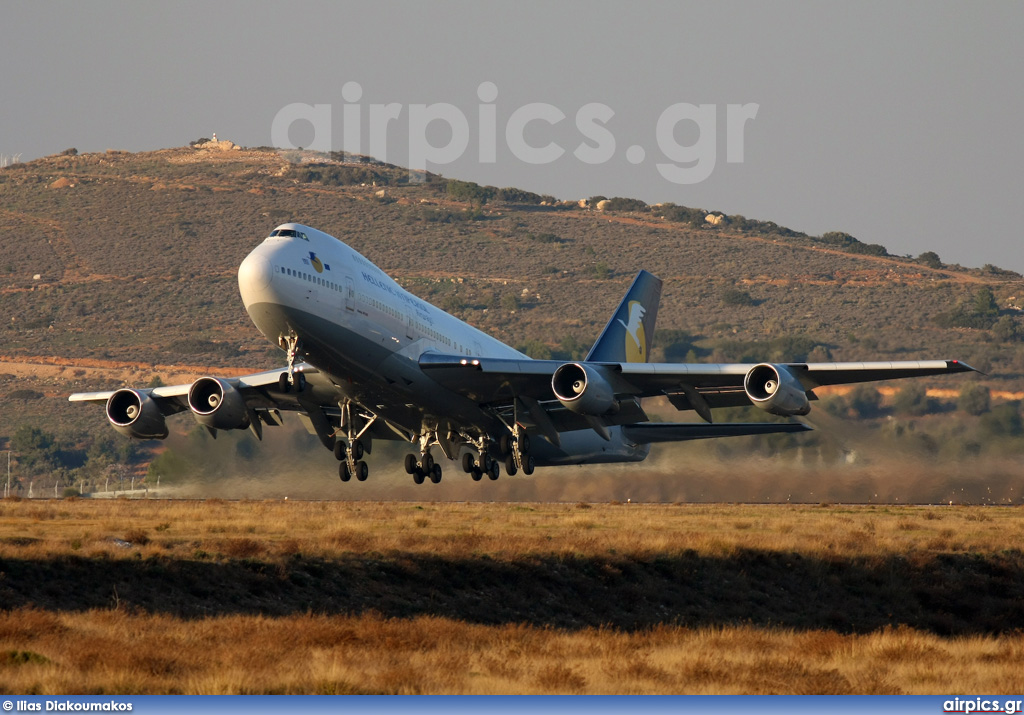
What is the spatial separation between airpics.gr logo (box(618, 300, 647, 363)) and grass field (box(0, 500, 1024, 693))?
818cm

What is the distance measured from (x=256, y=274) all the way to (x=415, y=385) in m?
7.19

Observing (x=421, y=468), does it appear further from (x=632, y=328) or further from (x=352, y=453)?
(x=632, y=328)

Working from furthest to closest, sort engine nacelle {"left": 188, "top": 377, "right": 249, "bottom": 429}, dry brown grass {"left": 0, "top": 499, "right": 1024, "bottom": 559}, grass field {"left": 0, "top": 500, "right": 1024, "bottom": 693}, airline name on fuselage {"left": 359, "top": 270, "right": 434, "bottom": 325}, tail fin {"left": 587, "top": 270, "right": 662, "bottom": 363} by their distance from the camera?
tail fin {"left": 587, "top": 270, "right": 662, "bottom": 363} < dry brown grass {"left": 0, "top": 499, "right": 1024, "bottom": 559} < engine nacelle {"left": 188, "top": 377, "right": 249, "bottom": 429} < airline name on fuselage {"left": 359, "top": 270, "right": 434, "bottom": 325} < grass field {"left": 0, "top": 500, "right": 1024, "bottom": 693}

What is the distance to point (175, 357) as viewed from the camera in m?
155

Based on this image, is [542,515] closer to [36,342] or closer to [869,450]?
[869,450]

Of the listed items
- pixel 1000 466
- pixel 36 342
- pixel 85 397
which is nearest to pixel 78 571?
pixel 85 397

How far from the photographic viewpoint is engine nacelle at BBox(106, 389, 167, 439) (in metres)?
44.3

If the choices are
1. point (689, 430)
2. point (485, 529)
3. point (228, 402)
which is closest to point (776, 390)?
point (689, 430)

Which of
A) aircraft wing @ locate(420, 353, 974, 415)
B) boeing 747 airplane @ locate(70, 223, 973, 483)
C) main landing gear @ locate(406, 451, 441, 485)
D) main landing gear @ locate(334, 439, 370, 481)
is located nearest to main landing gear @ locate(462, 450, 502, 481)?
boeing 747 airplane @ locate(70, 223, 973, 483)

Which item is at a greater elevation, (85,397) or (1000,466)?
(85,397)

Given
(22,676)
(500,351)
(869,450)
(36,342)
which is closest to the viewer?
(22,676)

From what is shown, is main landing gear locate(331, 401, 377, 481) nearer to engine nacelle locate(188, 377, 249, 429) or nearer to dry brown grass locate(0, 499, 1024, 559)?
dry brown grass locate(0, 499, 1024, 559)

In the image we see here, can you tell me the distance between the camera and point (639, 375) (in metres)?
40.7

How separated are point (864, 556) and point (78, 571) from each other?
32.0 m
